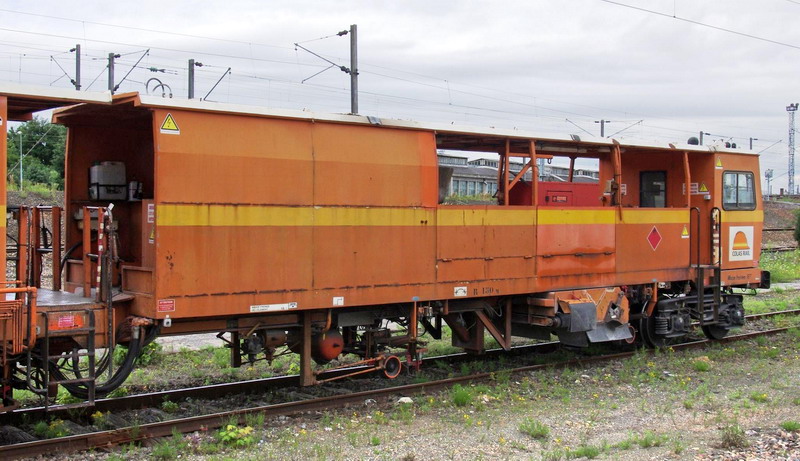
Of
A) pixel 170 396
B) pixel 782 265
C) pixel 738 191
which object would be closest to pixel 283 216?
pixel 170 396

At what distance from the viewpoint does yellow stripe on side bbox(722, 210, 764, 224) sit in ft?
44.1

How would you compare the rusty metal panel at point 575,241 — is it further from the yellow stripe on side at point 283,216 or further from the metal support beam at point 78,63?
the metal support beam at point 78,63

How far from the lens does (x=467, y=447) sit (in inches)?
292

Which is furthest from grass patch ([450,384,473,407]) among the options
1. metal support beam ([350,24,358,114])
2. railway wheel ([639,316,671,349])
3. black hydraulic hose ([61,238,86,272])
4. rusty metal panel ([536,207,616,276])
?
metal support beam ([350,24,358,114])

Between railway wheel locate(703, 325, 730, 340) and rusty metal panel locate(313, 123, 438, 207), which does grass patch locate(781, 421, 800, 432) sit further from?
railway wheel locate(703, 325, 730, 340)

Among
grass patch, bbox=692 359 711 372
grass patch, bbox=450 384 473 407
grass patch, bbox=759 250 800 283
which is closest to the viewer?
grass patch, bbox=450 384 473 407

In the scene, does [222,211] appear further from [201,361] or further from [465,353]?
[465,353]

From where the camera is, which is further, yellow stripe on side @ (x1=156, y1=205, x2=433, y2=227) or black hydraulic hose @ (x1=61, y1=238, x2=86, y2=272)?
black hydraulic hose @ (x1=61, y1=238, x2=86, y2=272)

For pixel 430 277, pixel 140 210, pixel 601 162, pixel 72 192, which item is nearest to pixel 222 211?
pixel 140 210

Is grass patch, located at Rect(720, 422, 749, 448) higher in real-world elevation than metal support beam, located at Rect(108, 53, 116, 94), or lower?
lower

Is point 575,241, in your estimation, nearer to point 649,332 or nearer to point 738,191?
point 649,332

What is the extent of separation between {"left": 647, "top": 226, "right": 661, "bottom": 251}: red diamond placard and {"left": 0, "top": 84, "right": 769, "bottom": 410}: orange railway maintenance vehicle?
0.03m

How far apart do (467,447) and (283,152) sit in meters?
3.77

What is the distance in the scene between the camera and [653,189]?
45.5 feet
